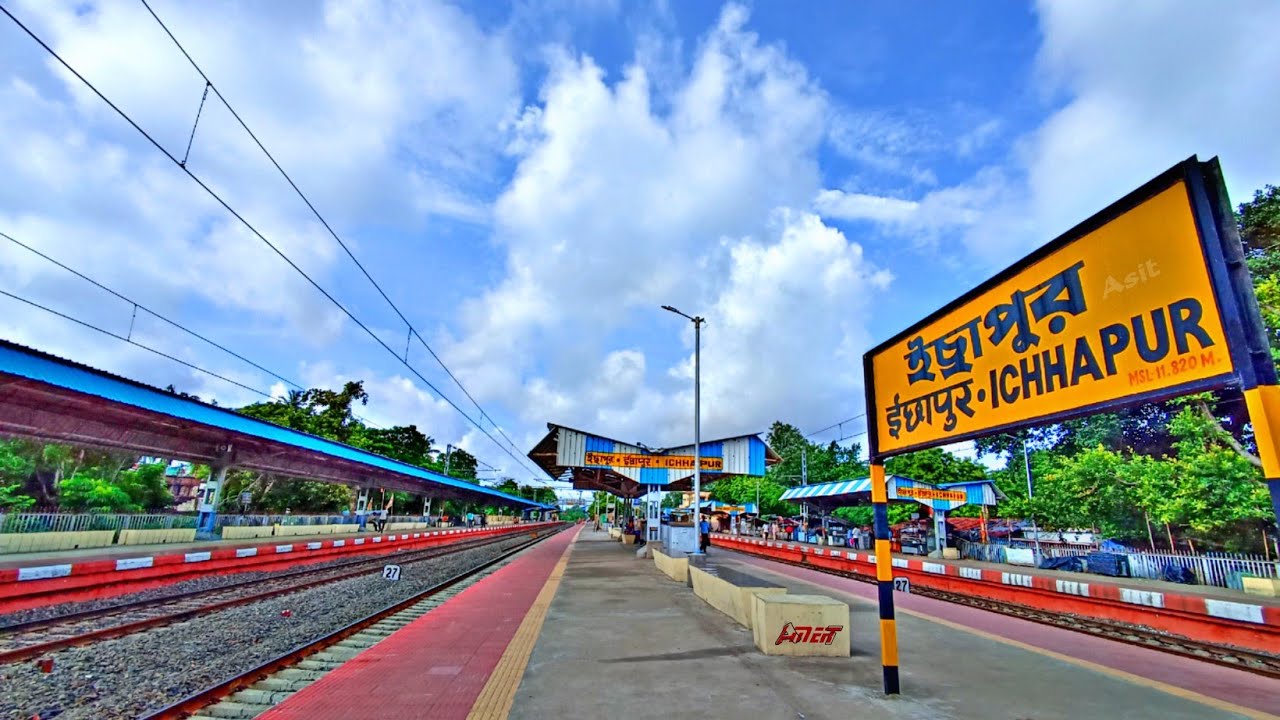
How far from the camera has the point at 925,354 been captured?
566 cm

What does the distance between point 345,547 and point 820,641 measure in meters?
25.2

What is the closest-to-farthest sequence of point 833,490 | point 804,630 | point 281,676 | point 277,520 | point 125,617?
1. point 281,676
2. point 804,630
3. point 125,617
4. point 833,490
5. point 277,520

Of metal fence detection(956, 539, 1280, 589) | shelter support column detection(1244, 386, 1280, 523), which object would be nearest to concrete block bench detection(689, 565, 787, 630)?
shelter support column detection(1244, 386, 1280, 523)

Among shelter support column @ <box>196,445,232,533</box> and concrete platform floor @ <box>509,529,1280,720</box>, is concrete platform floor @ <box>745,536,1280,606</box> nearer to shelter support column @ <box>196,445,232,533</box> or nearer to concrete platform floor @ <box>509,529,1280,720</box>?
concrete platform floor @ <box>509,529,1280,720</box>

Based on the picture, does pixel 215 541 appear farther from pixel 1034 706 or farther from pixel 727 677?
pixel 1034 706

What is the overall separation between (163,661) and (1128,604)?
54.8 ft

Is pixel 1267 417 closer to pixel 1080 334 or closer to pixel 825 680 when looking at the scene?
pixel 1080 334

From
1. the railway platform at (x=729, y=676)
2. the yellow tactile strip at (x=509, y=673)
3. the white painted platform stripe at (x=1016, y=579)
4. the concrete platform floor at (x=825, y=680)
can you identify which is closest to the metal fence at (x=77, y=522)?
the railway platform at (x=729, y=676)

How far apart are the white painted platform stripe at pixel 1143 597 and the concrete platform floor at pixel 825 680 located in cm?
325

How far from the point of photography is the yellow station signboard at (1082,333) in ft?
10.9

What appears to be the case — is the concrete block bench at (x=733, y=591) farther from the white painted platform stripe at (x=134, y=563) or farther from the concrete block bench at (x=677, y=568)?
the white painted platform stripe at (x=134, y=563)

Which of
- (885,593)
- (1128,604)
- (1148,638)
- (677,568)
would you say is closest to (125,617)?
(677,568)

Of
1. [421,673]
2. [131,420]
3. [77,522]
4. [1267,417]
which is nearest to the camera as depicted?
[1267,417]

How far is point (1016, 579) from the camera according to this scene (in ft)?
46.6
